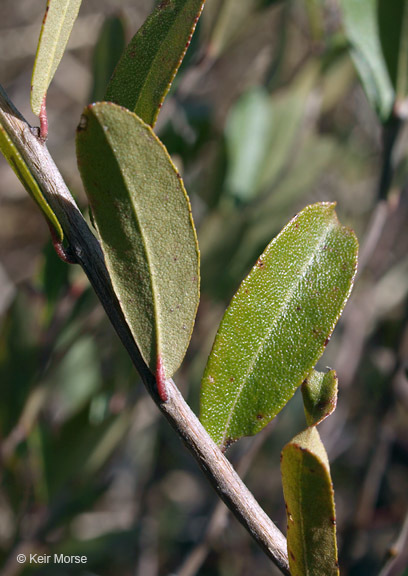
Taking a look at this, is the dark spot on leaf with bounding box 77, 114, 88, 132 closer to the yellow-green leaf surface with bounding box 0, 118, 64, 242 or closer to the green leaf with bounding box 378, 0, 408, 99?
the yellow-green leaf surface with bounding box 0, 118, 64, 242

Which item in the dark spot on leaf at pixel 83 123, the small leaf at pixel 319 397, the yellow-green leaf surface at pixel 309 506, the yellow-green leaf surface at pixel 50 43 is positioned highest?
the yellow-green leaf surface at pixel 50 43

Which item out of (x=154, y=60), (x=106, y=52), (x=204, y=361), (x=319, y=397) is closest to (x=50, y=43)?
(x=154, y=60)

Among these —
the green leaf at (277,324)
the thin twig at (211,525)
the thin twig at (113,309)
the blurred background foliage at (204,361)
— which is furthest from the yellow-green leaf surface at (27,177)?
the thin twig at (211,525)

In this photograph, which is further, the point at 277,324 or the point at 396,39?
the point at 396,39

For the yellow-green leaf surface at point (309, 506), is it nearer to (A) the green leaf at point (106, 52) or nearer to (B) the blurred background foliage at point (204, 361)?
(B) the blurred background foliage at point (204, 361)

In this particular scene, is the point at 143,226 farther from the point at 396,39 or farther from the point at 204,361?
the point at 204,361

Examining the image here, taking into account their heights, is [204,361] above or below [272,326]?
below

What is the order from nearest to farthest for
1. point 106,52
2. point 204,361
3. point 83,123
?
point 83,123, point 106,52, point 204,361
